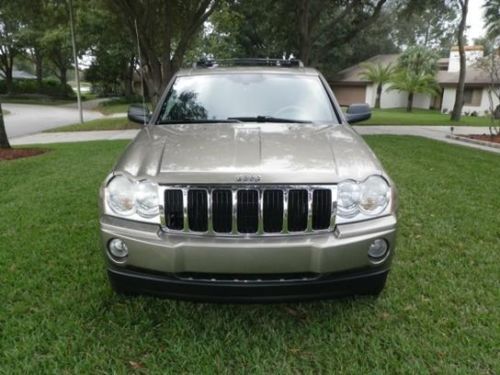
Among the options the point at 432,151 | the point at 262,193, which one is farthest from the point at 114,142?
the point at 262,193

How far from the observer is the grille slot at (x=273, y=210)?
91.7 inches

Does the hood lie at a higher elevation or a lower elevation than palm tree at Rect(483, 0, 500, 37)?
lower

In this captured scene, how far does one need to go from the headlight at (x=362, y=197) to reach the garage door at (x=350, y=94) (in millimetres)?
36255

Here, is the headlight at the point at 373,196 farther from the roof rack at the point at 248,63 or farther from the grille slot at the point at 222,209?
the roof rack at the point at 248,63

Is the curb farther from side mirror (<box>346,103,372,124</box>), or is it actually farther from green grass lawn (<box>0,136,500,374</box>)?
side mirror (<box>346,103,372,124</box>)

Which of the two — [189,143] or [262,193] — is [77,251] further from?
[262,193]

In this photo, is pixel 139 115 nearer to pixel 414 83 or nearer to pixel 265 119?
pixel 265 119

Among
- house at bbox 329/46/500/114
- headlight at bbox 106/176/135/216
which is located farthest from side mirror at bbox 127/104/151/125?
house at bbox 329/46/500/114

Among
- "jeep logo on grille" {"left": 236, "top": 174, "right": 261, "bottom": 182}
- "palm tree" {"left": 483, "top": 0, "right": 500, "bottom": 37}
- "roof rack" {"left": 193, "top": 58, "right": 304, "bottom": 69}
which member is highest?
"palm tree" {"left": 483, "top": 0, "right": 500, "bottom": 37}

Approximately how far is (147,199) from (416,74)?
34.3 metres

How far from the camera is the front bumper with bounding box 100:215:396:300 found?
225 cm

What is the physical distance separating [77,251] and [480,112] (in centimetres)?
3270

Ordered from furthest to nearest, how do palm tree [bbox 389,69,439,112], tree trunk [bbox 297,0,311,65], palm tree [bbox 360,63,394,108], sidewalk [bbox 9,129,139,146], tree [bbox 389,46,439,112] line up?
palm tree [bbox 360,63,394,108] → tree [bbox 389,46,439,112] → palm tree [bbox 389,69,439,112] → tree trunk [bbox 297,0,311,65] → sidewalk [bbox 9,129,139,146]

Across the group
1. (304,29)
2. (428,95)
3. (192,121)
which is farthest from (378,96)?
(192,121)
